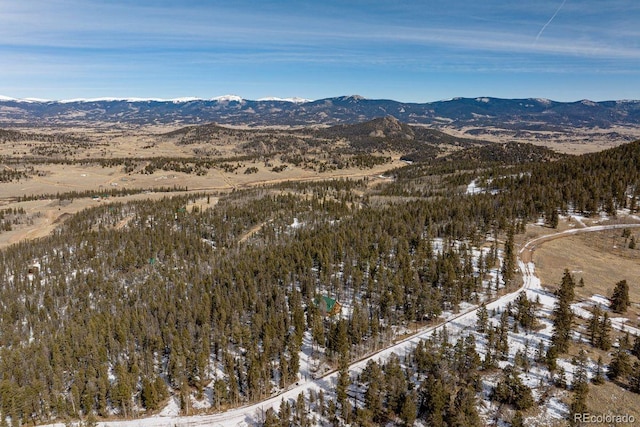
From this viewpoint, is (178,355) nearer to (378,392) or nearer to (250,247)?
(378,392)

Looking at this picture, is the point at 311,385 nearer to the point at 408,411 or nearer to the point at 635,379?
the point at 408,411

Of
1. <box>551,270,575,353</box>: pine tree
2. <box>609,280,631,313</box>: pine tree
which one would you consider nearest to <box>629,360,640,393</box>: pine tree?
<box>551,270,575,353</box>: pine tree

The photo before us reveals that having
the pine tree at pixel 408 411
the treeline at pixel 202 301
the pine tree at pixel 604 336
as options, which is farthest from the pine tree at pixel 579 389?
the treeline at pixel 202 301

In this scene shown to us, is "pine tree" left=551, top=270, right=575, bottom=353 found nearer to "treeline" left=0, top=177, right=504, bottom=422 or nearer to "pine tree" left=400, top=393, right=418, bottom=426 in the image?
"treeline" left=0, top=177, right=504, bottom=422

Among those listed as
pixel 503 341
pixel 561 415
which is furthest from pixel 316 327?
pixel 561 415

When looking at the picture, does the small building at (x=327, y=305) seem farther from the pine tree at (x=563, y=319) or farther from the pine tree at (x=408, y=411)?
the pine tree at (x=563, y=319)

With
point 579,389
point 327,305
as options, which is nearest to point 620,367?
point 579,389
